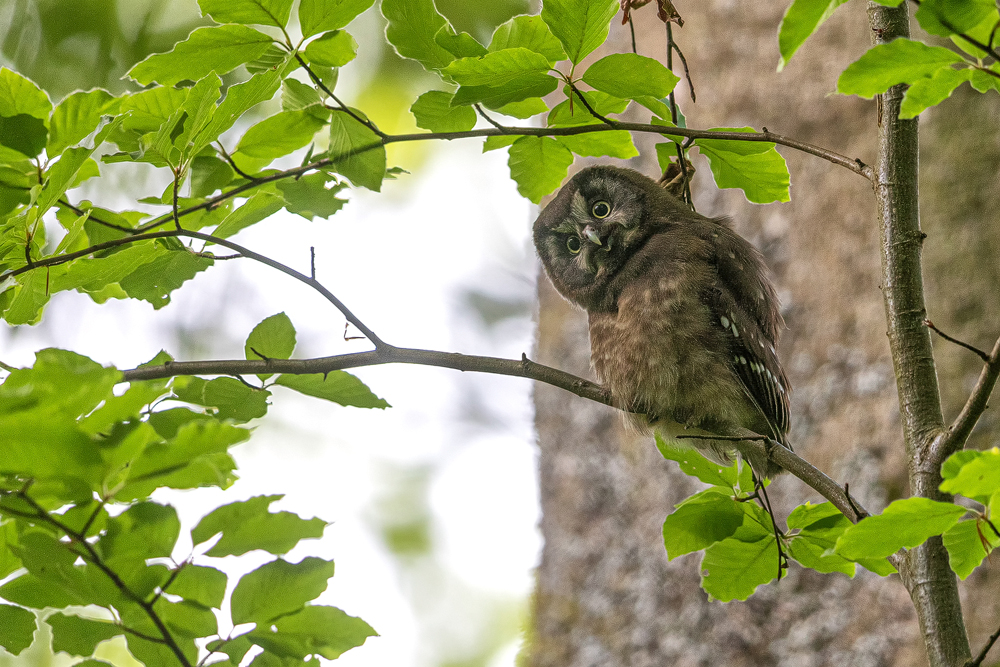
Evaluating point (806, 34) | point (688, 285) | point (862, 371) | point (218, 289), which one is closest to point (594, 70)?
point (806, 34)

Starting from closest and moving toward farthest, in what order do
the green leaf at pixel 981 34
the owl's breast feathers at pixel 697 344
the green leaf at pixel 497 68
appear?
the green leaf at pixel 981 34 → the green leaf at pixel 497 68 → the owl's breast feathers at pixel 697 344

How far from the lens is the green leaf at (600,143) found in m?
1.63

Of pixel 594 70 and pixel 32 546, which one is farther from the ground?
pixel 594 70

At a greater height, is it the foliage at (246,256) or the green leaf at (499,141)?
the green leaf at (499,141)

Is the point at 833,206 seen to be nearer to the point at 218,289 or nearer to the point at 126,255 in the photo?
the point at 126,255

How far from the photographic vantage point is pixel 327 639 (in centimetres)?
Answer: 114

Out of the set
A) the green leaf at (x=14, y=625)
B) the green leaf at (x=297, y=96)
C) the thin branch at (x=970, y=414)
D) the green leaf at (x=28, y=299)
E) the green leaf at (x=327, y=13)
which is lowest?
the green leaf at (x=14, y=625)

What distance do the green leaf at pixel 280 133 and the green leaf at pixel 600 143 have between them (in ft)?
1.64

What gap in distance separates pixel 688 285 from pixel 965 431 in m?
1.12

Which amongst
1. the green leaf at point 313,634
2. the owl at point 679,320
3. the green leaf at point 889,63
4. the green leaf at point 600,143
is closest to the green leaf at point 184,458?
the green leaf at point 313,634

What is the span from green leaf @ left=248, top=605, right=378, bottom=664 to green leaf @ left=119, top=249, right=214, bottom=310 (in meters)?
0.74

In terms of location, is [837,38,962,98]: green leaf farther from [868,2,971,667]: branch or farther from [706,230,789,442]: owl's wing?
[706,230,789,442]: owl's wing

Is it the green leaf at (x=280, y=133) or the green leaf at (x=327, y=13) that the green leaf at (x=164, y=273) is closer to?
the green leaf at (x=280, y=133)

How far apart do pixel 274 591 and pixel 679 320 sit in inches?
60.1
